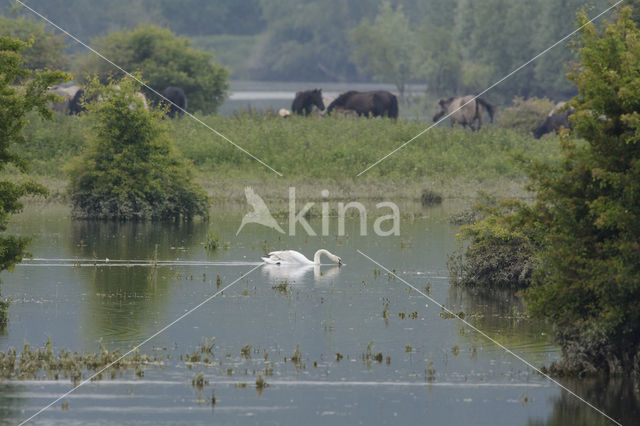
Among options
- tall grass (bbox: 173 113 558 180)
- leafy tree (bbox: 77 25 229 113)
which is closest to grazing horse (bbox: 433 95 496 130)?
tall grass (bbox: 173 113 558 180)

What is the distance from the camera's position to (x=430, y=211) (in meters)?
34.7

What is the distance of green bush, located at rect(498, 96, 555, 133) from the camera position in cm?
5462

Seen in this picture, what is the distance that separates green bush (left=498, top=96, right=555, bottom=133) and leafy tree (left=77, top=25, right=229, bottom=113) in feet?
49.6

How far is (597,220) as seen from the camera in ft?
41.8

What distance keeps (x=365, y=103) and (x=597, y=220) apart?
139 feet

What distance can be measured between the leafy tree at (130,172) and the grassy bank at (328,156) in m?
4.43

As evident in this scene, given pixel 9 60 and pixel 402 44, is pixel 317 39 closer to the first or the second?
pixel 402 44

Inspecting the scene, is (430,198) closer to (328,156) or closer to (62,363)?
(328,156)

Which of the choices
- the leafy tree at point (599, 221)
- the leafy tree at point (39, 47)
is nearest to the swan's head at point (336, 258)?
the leafy tree at point (599, 221)

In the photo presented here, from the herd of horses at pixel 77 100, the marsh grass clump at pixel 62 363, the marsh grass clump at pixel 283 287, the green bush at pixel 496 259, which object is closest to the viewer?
the marsh grass clump at pixel 62 363

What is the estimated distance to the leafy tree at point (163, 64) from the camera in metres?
58.4

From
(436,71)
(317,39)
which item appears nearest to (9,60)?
(436,71)

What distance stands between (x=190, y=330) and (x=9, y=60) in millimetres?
4332

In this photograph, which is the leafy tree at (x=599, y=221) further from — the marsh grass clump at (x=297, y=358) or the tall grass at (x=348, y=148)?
the tall grass at (x=348, y=148)
